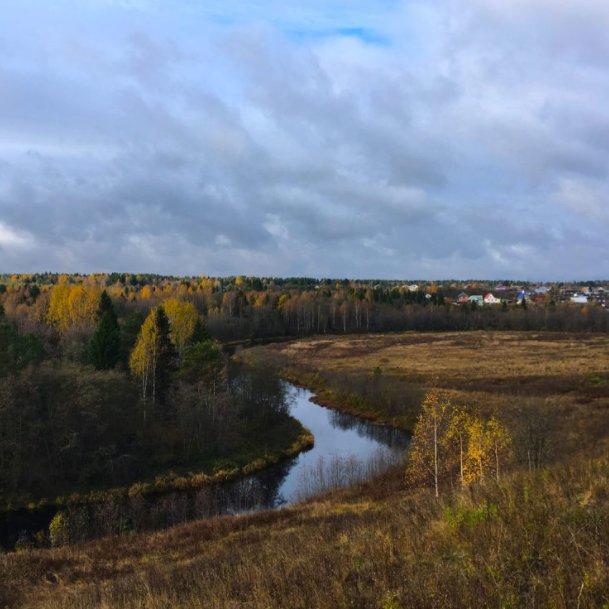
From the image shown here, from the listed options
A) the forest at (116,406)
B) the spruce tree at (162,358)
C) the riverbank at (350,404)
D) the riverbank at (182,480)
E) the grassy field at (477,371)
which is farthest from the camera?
the riverbank at (350,404)

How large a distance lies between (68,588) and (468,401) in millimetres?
40101

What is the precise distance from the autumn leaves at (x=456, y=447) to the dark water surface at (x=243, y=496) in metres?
5.99

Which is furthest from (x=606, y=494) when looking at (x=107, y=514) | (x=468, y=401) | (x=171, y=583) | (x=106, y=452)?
(x=468, y=401)

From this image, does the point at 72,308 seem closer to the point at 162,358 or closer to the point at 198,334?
the point at 198,334

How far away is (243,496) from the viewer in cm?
2852

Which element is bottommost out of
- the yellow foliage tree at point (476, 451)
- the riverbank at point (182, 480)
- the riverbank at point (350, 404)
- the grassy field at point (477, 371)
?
the riverbank at point (182, 480)

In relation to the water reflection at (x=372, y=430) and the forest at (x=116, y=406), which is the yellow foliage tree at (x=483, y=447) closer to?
the water reflection at (x=372, y=430)

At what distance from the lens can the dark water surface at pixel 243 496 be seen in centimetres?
2405

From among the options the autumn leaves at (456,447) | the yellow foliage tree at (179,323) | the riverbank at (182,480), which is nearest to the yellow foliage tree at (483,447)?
the autumn leaves at (456,447)

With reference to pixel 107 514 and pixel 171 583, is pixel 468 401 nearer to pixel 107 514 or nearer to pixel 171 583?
pixel 107 514

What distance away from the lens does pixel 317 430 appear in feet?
138

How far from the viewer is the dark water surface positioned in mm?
24047

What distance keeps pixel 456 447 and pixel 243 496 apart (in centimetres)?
1400

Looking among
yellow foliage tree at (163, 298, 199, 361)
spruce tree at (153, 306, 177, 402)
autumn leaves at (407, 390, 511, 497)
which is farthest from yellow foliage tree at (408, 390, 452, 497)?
yellow foliage tree at (163, 298, 199, 361)
